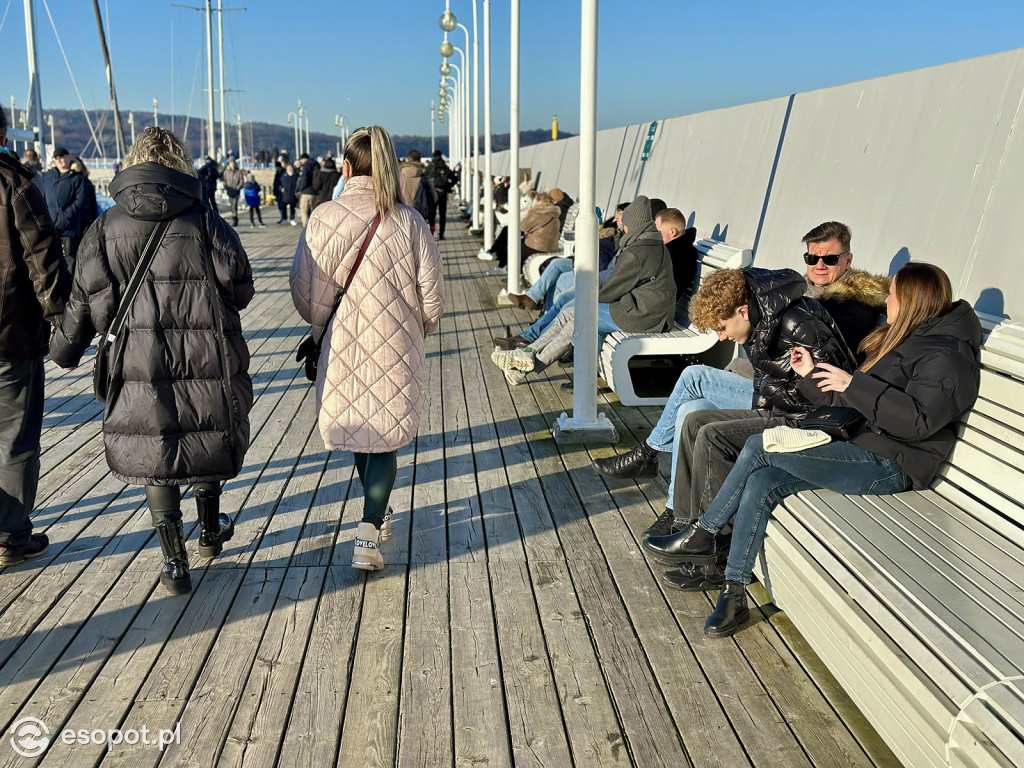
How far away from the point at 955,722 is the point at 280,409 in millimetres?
4901

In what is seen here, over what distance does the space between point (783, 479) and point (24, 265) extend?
2.95 meters

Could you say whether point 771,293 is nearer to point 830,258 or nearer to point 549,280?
point 830,258

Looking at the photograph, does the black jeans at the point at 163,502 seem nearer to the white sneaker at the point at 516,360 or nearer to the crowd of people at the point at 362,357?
the crowd of people at the point at 362,357

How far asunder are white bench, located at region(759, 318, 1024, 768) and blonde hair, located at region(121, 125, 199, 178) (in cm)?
244

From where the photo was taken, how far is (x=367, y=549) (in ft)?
12.4

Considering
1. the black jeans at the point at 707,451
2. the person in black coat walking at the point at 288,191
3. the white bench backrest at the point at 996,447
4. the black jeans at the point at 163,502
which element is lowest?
the person in black coat walking at the point at 288,191

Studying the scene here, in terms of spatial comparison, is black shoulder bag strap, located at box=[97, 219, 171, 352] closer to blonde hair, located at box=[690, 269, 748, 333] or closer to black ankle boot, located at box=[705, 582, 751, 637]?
blonde hair, located at box=[690, 269, 748, 333]

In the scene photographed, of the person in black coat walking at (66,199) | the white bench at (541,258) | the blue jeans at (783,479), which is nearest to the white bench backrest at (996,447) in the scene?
the blue jeans at (783,479)

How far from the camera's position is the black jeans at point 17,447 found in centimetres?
379

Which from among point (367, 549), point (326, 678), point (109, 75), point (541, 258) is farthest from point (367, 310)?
point (109, 75)

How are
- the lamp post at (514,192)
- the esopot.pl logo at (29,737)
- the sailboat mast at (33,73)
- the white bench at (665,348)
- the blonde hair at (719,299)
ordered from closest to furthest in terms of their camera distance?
1. the esopot.pl logo at (29,737)
2. the blonde hair at (719,299)
3. the white bench at (665,348)
4. the lamp post at (514,192)
5. the sailboat mast at (33,73)

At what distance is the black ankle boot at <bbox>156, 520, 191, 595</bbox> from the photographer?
356cm

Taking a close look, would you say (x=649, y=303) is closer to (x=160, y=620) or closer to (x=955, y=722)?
(x=160, y=620)

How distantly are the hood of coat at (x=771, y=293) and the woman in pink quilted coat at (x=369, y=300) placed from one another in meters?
1.32
